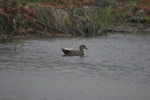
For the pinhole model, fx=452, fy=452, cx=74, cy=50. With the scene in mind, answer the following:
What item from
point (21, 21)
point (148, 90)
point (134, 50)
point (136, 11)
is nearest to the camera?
point (148, 90)

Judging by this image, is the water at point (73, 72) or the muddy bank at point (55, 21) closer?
the water at point (73, 72)

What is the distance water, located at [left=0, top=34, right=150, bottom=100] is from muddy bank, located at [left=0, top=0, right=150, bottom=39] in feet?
6.54

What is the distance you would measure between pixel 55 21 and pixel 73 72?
32.2ft

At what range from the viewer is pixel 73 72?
42.1 ft

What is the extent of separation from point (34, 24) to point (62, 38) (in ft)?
5.29

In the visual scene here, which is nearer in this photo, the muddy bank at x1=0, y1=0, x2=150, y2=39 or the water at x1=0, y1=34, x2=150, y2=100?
the water at x1=0, y1=34, x2=150, y2=100

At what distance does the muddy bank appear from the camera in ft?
68.9

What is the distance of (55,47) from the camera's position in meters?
18.1

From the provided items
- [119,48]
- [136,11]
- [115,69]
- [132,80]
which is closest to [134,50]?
[119,48]

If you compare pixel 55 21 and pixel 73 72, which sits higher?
pixel 55 21

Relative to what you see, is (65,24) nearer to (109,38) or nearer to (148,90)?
(109,38)

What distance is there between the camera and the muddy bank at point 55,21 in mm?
21000

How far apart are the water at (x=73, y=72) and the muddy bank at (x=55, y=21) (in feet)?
6.54

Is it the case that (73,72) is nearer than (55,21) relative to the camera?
Yes
